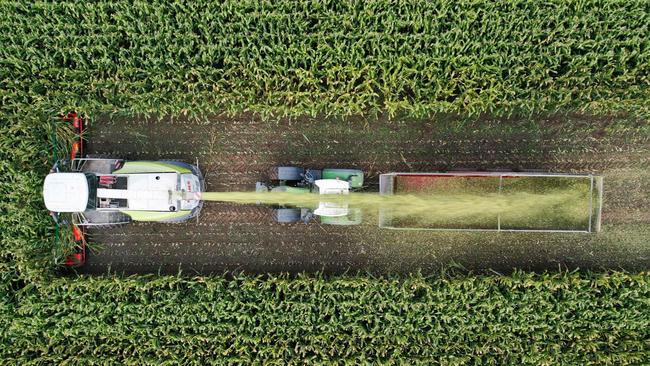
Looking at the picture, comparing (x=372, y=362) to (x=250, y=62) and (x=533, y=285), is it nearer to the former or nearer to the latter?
(x=533, y=285)

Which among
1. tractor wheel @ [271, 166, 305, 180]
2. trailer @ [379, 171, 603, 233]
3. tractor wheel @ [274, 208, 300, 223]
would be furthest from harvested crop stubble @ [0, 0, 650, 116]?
tractor wheel @ [274, 208, 300, 223]

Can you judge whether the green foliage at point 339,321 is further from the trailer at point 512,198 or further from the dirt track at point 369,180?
the trailer at point 512,198

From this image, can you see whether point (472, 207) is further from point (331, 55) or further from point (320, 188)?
point (331, 55)

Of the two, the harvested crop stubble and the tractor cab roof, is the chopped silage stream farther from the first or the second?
the tractor cab roof

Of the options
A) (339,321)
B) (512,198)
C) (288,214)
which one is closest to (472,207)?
(512,198)

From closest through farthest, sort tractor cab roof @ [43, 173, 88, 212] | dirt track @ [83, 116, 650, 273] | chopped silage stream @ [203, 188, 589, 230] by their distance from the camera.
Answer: tractor cab roof @ [43, 173, 88, 212], chopped silage stream @ [203, 188, 589, 230], dirt track @ [83, 116, 650, 273]
